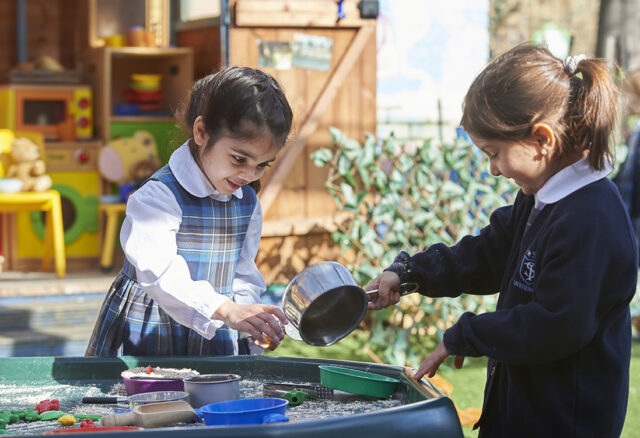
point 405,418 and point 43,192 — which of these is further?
point 43,192

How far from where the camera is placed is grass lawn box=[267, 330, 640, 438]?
3.77 meters

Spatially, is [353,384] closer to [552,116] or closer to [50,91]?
[552,116]

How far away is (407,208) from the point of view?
4613 mm

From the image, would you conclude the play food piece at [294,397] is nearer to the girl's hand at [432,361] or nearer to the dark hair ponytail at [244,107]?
the girl's hand at [432,361]

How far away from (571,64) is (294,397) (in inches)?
31.8

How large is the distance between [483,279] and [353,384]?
0.42 meters

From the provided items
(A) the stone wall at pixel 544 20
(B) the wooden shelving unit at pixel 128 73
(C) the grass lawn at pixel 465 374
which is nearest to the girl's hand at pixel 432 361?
(C) the grass lawn at pixel 465 374

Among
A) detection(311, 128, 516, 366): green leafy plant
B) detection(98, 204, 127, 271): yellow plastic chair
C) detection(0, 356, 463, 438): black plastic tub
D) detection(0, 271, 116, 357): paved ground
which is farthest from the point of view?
detection(98, 204, 127, 271): yellow plastic chair

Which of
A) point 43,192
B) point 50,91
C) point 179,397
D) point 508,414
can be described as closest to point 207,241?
point 179,397

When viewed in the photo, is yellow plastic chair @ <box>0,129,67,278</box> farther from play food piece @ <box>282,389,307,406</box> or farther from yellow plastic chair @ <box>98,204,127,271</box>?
play food piece @ <box>282,389,307,406</box>

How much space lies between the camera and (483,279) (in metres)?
1.93

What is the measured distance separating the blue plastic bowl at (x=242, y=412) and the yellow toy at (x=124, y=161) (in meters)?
4.18

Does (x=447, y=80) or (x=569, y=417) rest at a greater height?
(x=447, y=80)

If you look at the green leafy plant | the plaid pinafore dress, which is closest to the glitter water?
the plaid pinafore dress
